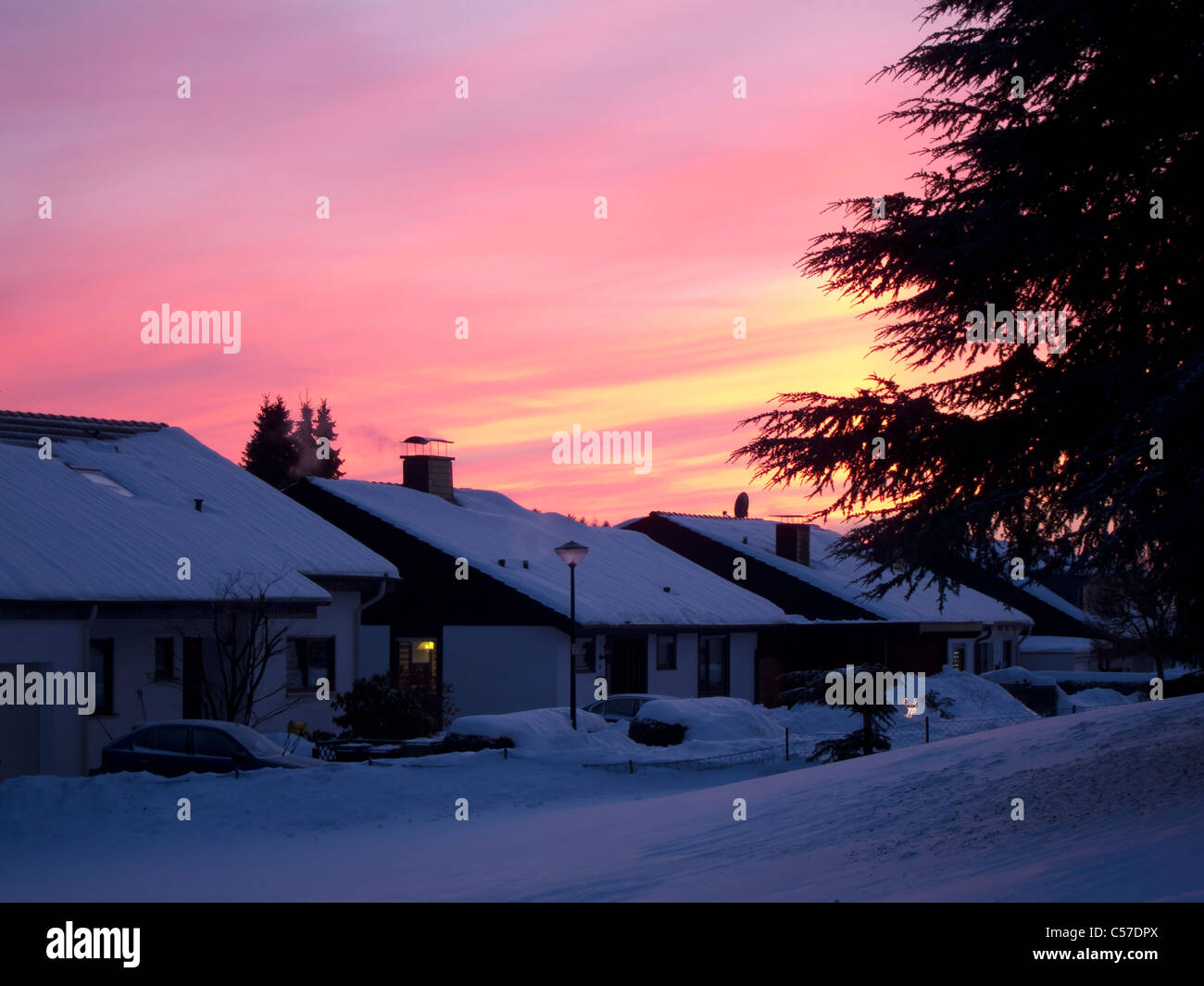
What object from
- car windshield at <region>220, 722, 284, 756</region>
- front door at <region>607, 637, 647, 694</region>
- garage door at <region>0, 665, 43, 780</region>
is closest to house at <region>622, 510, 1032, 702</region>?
front door at <region>607, 637, 647, 694</region>

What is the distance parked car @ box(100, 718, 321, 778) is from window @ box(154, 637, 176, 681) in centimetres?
359

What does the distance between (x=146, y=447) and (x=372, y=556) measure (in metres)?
7.23

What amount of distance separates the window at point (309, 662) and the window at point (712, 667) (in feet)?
47.2

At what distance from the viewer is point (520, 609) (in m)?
34.8

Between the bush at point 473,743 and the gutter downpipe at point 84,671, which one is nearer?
the gutter downpipe at point 84,671

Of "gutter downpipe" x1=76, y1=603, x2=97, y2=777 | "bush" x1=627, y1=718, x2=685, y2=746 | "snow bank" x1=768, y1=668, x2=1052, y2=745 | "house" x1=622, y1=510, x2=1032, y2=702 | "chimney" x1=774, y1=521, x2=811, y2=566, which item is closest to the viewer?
"gutter downpipe" x1=76, y1=603, x2=97, y2=777

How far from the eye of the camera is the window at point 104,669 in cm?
2350

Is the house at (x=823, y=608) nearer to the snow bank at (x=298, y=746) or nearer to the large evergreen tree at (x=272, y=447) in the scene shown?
the snow bank at (x=298, y=746)

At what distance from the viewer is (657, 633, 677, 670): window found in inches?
1517

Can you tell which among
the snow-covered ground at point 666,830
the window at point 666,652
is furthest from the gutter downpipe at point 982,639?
the snow-covered ground at point 666,830

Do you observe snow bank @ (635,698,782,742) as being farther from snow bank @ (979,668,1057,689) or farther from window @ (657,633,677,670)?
snow bank @ (979,668,1057,689)

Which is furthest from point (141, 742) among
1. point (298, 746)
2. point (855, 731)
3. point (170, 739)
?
point (855, 731)
